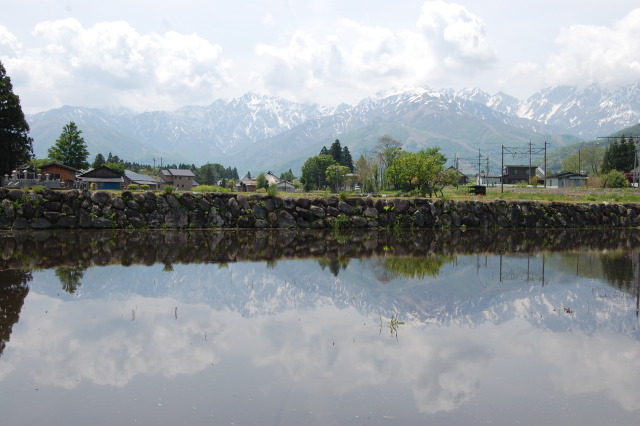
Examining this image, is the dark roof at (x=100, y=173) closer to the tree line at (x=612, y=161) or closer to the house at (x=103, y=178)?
the house at (x=103, y=178)

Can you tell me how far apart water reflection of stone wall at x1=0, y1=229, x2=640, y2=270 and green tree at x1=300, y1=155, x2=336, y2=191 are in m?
93.9

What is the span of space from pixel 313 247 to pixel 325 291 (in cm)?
1043

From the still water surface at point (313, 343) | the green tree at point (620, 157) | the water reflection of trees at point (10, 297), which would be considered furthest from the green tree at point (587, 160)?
the water reflection of trees at point (10, 297)

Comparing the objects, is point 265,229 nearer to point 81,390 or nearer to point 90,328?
point 90,328

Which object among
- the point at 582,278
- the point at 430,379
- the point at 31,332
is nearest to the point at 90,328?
the point at 31,332

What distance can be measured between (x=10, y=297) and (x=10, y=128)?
36.0m

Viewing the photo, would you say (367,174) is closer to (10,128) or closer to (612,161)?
(612,161)

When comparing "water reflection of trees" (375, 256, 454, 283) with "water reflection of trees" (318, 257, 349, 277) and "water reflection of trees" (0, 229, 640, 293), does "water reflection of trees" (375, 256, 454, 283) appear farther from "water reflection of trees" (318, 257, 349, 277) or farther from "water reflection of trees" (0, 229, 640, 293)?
"water reflection of trees" (318, 257, 349, 277)

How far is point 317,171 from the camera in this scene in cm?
13012

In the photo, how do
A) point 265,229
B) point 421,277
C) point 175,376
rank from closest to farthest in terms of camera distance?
point 175,376 < point 421,277 < point 265,229

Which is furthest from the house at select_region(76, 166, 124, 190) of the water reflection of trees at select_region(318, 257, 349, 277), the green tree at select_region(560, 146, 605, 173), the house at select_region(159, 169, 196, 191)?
the green tree at select_region(560, 146, 605, 173)

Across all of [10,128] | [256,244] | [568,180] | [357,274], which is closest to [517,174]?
[568,180]

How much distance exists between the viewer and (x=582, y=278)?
1819 centimetres

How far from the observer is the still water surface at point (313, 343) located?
302 inches
